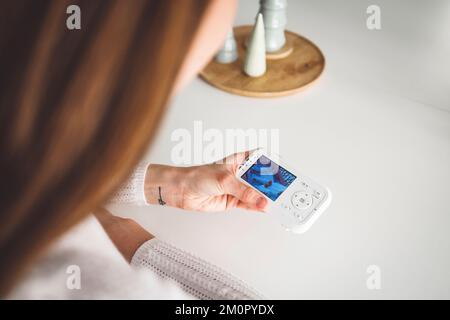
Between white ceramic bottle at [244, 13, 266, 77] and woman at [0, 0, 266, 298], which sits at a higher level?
white ceramic bottle at [244, 13, 266, 77]

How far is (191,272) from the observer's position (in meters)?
0.59

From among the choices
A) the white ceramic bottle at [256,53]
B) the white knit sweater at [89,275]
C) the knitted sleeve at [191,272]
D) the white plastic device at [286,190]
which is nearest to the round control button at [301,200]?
the white plastic device at [286,190]

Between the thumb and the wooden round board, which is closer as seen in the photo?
the thumb

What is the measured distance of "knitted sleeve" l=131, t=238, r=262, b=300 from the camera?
566 millimetres

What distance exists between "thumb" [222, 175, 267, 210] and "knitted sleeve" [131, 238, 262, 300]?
4.8 inches

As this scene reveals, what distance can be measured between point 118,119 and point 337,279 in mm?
398

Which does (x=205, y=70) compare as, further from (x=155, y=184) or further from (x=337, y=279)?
(x=337, y=279)

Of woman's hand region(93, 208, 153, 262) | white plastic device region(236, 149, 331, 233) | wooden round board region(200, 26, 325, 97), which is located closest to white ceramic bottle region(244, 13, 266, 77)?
wooden round board region(200, 26, 325, 97)

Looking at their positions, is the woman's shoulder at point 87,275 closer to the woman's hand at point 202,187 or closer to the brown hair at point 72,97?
the brown hair at point 72,97

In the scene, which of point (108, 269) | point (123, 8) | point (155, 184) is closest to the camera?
point (123, 8)

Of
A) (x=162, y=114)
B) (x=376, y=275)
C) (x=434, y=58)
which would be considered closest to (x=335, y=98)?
(x=434, y=58)

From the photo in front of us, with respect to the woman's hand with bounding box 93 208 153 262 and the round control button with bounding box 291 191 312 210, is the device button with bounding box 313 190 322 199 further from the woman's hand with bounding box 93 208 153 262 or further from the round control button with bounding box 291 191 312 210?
the woman's hand with bounding box 93 208 153 262

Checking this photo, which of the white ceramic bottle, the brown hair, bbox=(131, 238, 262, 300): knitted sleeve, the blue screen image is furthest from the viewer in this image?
the white ceramic bottle
